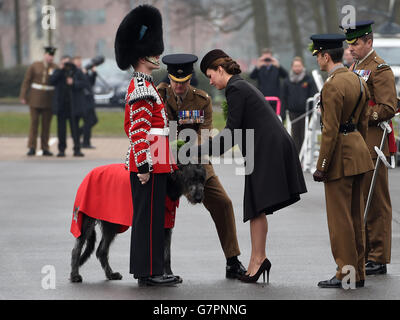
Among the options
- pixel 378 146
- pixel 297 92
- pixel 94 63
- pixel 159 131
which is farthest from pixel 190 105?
pixel 94 63

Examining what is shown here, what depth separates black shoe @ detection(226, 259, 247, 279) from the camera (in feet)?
26.0

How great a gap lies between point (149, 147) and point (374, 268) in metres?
2.14

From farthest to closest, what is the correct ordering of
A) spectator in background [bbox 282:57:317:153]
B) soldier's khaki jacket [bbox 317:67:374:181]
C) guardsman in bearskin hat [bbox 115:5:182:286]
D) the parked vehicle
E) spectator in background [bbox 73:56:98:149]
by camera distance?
the parked vehicle, spectator in background [bbox 73:56:98:149], spectator in background [bbox 282:57:317:153], guardsman in bearskin hat [bbox 115:5:182:286], soldier's khaki jacket [bbox 317:67:374:181]

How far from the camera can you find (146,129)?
7238 mm

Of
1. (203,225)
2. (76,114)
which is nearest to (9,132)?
(76,114)

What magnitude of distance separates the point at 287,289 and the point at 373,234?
1.08 metres

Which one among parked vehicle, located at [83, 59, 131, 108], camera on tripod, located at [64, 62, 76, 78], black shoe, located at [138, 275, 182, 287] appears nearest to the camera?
black shoe, located at [138, 275, 182, 287]

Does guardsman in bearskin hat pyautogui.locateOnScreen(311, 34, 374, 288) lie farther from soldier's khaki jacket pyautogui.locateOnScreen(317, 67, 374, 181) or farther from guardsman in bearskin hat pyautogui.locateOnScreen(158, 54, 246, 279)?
guardsman in bearskin hat pyautogui.locateOnScreen(158, 54, 246, 279)

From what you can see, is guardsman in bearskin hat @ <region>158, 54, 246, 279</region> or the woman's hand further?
guardsman in bearskin hat @ <region>158, 54, 246, 279</region>

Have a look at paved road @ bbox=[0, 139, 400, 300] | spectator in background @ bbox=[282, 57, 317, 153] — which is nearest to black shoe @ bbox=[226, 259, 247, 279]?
paved road @ bbox=[0, 139, 400, 300]

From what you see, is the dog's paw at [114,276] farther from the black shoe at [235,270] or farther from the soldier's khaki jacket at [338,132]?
the soldier's khaki jacket at [338,132]

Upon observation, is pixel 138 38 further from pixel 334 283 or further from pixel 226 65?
pixel 334 283

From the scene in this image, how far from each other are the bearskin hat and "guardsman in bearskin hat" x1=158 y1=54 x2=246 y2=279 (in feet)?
1.51

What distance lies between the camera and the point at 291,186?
7551 mm
